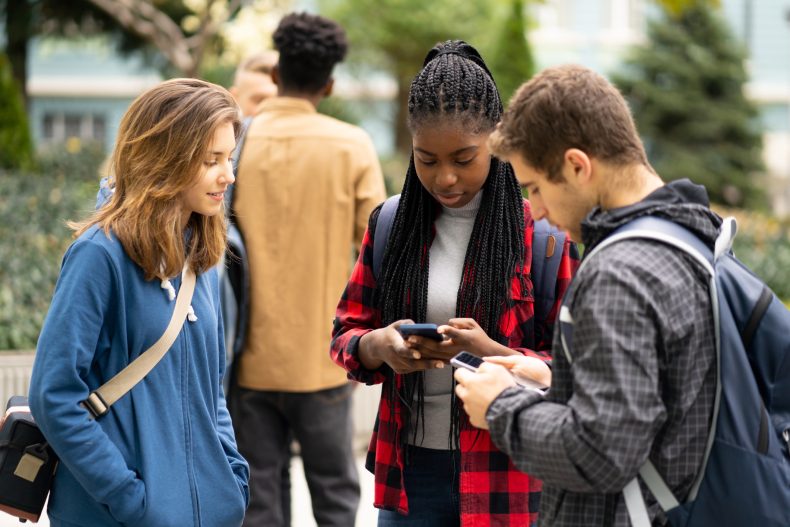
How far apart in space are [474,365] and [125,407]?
0.86 meters

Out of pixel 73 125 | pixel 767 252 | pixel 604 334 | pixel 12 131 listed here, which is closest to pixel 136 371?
pixel 604 334

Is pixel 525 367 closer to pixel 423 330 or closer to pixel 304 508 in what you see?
pixel 423 330

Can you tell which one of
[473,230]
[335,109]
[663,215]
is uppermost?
[663,215]

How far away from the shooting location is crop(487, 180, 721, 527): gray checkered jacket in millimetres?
1980

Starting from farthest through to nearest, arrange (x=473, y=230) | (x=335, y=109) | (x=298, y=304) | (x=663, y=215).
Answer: (x=335, y=109), (x=298, y=304), (x=473, y=230), (x=663, y=215)

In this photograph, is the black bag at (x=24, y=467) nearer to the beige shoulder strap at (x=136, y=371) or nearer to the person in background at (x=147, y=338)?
the person in background at (x=147, y=338)

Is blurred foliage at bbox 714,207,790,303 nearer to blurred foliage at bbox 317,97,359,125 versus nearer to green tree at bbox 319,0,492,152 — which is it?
blurred foliage at bbox 317,97,359,125

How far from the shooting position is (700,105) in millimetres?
23359

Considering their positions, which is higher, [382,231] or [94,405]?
[382,231]

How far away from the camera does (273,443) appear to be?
4430 mm

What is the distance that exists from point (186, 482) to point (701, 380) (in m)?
1.29

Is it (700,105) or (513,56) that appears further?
(700,105)

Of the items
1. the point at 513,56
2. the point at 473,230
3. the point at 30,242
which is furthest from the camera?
the point at 513,56

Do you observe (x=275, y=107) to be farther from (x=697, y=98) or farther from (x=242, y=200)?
(x=697, y=98)
